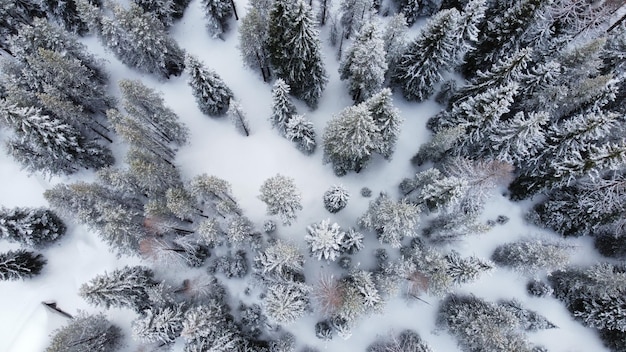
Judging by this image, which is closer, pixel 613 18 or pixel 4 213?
pixel 4 213

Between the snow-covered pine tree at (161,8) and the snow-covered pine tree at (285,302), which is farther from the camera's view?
the snow-covered pine tree at (161,8)

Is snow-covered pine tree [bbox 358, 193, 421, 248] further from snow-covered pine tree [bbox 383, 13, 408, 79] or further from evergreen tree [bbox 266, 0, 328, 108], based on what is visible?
snow-covered pine tree [bbox 383, 13, 408, 79]

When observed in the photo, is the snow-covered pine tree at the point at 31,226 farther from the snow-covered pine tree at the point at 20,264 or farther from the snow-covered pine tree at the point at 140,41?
the snow-covered pine tree at the point at 140,41

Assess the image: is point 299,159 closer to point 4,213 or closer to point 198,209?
point 198,209

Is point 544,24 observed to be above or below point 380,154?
above

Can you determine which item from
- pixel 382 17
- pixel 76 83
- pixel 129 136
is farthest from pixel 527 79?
pixel 76 83

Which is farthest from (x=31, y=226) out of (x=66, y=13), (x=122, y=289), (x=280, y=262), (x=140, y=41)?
(x=280, y=262)

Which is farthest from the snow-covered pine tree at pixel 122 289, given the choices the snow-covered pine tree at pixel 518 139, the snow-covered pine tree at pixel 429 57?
the snow-covered pine tree at pixel 518 139
